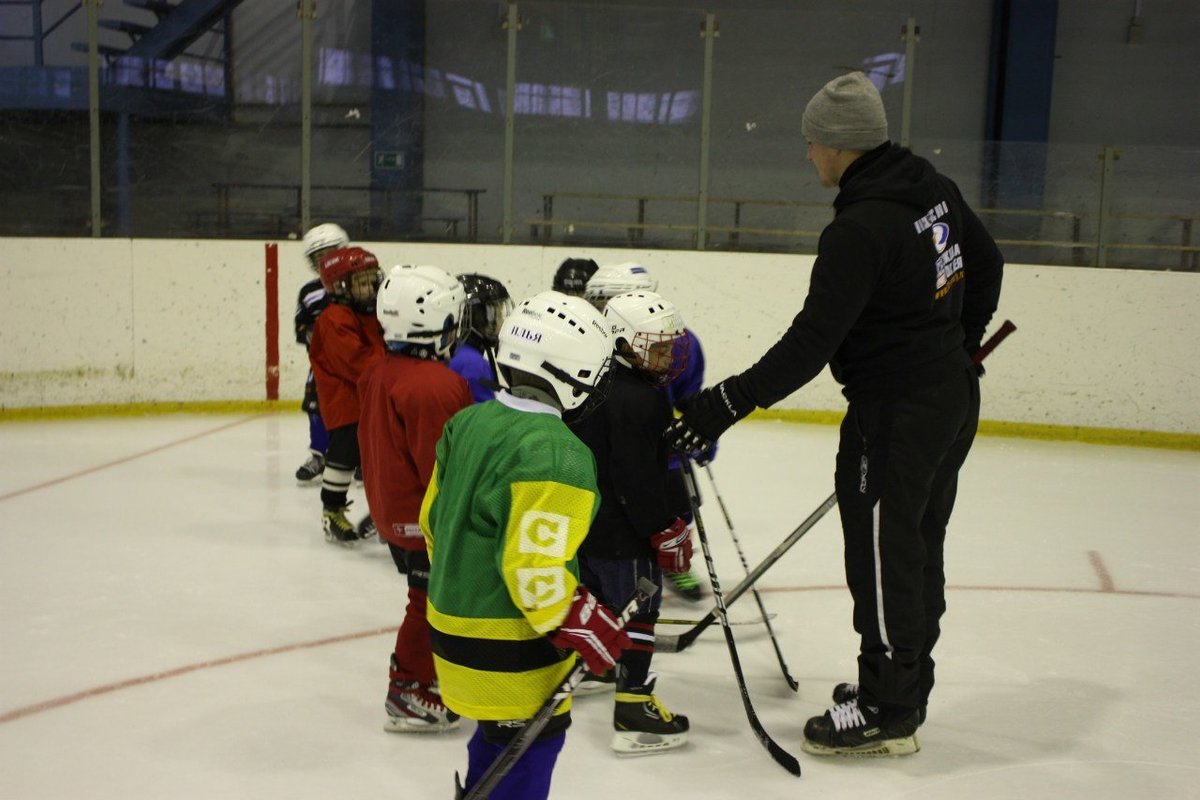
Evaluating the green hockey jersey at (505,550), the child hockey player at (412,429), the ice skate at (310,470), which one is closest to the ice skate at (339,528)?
the ice skate at (310,470)

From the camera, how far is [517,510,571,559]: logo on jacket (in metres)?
1.69

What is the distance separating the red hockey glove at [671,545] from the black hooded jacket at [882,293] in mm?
414

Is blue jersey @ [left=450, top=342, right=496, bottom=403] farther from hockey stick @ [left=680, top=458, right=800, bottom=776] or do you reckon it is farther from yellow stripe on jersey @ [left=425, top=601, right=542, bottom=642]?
yellow stripe on jersey @ [left=425, top=601, right=542, bottom=642]

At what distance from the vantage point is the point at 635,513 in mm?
2590

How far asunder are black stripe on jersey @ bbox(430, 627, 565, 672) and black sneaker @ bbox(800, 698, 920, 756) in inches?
40.0

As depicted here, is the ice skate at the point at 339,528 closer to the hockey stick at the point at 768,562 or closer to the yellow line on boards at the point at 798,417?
the hockey stick at the point at 768,562

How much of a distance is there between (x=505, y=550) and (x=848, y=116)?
1249mm

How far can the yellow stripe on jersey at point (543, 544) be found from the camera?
1690 mm

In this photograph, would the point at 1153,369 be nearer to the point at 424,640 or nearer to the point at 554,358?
the point at 424,640

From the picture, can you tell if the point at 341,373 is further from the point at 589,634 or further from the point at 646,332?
the point at 589,634

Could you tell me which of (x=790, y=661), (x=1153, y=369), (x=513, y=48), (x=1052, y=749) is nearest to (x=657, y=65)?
(x=513, y=48)

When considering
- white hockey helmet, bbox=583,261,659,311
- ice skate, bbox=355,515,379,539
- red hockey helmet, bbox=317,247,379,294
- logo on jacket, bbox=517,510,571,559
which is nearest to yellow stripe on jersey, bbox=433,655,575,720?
logo on jacket, bbox=517,510,571,559

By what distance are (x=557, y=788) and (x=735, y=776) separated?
1.27ft

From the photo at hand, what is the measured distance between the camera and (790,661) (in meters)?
3.20
